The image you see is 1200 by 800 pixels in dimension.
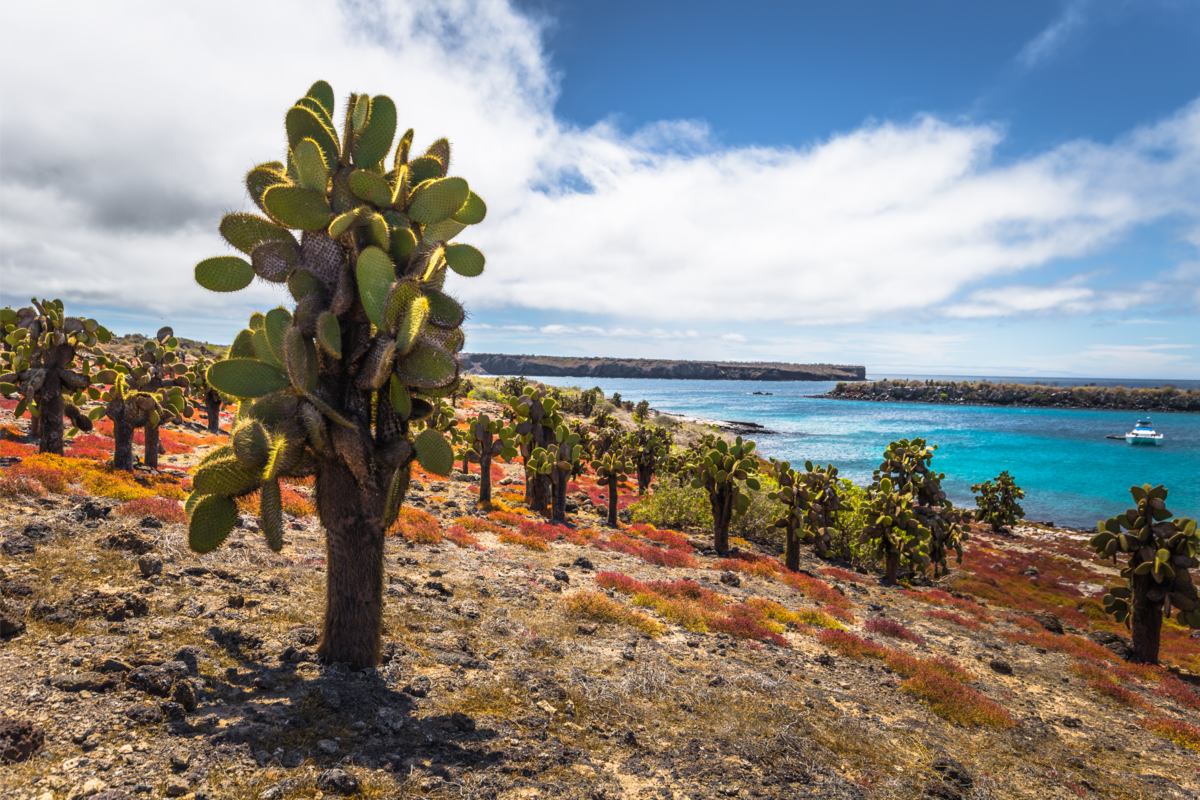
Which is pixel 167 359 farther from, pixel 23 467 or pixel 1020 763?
pixel 1020 763

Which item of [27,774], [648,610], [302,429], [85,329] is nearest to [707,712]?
[648,610]

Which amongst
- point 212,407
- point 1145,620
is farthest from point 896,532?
point 212,407

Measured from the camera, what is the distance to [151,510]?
996 cm

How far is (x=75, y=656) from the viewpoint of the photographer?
16.9 feet

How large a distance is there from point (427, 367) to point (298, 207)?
2217 mm

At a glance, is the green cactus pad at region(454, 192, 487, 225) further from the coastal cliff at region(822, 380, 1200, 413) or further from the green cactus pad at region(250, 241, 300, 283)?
the coastal cliff at region(822, 380, 1200, 413)

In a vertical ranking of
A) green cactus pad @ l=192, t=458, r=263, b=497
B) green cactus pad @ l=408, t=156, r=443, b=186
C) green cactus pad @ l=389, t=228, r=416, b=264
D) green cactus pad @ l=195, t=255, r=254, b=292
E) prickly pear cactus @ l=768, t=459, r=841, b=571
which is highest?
green cactus pad @ l=408, t=156, r=443, b=186

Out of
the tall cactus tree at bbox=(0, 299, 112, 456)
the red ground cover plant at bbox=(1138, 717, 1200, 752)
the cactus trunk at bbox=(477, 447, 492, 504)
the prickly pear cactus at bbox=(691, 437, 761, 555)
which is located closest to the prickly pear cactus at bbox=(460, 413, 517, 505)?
the cactus trunk at bbox=(477, 447, 492, 504)

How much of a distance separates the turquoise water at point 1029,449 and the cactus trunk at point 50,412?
169 ft

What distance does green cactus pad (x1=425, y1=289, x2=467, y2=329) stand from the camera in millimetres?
6082

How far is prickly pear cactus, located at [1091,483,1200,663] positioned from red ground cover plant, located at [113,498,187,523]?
21.8m

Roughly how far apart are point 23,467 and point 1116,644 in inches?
1110

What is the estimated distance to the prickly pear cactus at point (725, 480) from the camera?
18.2 metres

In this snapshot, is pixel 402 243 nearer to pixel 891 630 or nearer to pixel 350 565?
pixel 350 565
